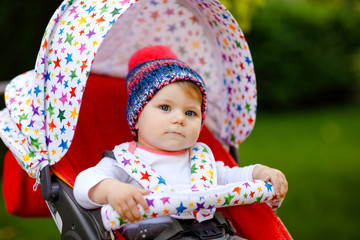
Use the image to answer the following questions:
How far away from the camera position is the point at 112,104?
265 cm

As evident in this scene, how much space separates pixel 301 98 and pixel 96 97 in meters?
7.56

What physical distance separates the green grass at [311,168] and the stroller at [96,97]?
1.77 meters

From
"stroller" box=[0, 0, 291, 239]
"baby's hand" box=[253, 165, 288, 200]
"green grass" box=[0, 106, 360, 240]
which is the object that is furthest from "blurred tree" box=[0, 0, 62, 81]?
"baby's hand" box=[253, 165, 288, 200]

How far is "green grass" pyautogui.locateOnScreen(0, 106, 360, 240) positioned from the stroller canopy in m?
1.82

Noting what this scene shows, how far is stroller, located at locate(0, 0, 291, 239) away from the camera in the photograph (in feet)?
6.27

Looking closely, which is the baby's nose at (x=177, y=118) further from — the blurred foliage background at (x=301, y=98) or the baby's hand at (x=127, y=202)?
the blurred foliage background at (x=301, y=98)

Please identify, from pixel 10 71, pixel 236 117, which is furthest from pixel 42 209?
pixel 10 71

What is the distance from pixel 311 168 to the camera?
584cm

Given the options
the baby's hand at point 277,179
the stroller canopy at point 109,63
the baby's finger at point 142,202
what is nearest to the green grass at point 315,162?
the stroller canopy at point 109,63

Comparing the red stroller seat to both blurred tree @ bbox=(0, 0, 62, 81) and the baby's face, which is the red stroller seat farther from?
blurred tree @ bbox=(0, 0, 62, 81)

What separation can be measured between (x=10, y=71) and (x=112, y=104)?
2.71 m

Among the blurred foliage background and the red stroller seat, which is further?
the blurred foliage background

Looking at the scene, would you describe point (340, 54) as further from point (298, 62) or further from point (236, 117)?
point (236, 117)

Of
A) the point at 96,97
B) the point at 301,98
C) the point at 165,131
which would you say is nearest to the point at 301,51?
the point at 301,98
